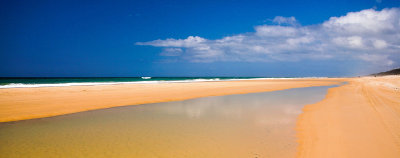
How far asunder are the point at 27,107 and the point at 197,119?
8.73 m

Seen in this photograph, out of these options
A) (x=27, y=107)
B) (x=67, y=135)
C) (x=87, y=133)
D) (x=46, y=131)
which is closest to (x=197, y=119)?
(x=87, y=133)

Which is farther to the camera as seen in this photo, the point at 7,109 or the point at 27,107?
the point at 27,107

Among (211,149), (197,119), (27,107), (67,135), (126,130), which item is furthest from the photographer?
(27,107)

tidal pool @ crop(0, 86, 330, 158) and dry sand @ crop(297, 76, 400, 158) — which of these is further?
tidal pool @ crop(0, 86, 330, 158)

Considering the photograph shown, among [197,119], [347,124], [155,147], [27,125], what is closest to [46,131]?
[27,125]

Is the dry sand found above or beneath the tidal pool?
beneath

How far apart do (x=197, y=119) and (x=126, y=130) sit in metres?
2.59

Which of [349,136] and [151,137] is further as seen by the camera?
[151,137]

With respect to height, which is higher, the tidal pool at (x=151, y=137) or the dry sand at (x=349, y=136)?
the tidal pool at (x=151, y=137)

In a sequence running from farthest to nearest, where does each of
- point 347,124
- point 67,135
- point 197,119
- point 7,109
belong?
point 7,109, point 197,119, point 347,124, point 67,135

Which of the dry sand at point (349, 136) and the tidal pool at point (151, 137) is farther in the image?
the tidal pool at point (151, 137)

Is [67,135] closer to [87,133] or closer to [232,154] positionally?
[87,133]

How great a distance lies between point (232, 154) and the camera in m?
4.29

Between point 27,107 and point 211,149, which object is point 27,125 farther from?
point 211,149
